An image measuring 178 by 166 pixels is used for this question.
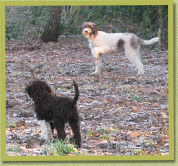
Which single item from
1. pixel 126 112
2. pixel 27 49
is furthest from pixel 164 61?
pixel 27 49

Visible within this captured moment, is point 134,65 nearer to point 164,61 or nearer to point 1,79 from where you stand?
point 164,61

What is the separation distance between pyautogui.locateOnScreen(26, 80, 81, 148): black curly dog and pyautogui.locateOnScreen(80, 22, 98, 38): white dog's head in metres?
1.02

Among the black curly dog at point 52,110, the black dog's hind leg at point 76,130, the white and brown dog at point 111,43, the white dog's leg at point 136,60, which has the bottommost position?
the black dog's hind leg at point 76,130

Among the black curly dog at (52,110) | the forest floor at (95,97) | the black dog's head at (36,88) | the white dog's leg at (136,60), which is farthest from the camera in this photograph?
the white dog's leg at (136,60)

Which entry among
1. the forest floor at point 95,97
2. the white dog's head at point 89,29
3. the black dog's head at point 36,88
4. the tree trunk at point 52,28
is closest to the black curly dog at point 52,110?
the black dog's head at point 36,88

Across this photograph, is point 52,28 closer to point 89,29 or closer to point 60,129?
point 89,29

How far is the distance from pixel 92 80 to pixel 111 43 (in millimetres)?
820

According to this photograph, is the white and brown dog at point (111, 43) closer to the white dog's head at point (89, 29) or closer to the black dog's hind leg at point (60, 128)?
the white dog's head at point (89, 29)

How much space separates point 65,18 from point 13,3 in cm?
59

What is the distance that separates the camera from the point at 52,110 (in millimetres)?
3238

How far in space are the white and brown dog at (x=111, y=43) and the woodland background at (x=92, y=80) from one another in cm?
7

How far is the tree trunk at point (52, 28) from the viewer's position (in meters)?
3.96

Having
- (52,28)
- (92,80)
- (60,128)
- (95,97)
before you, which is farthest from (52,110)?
(52,28)

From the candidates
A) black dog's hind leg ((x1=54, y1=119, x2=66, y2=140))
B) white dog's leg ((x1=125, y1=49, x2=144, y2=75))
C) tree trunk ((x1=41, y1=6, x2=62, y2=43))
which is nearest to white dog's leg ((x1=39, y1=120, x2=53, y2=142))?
black dog's hind leg ((x1=54, y1=119, x2=66, y2=140))
